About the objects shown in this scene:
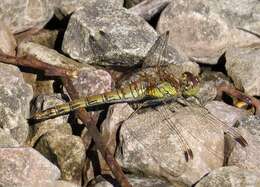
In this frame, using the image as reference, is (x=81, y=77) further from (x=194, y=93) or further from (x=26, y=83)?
(x=194, y=93)

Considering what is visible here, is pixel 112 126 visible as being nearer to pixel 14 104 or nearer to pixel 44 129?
pixel 44 129

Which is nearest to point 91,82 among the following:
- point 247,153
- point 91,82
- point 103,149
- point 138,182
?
point 91,82

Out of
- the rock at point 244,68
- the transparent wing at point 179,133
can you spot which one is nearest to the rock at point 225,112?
the rock at point 244,68

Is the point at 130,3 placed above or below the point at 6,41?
above

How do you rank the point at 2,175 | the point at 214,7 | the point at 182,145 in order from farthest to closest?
1. the point at 214,7
2. the point at 182,145
3. the point at 2,175

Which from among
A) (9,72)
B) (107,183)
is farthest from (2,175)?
(9,72)

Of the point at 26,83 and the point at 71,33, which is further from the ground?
the point at 71,33
